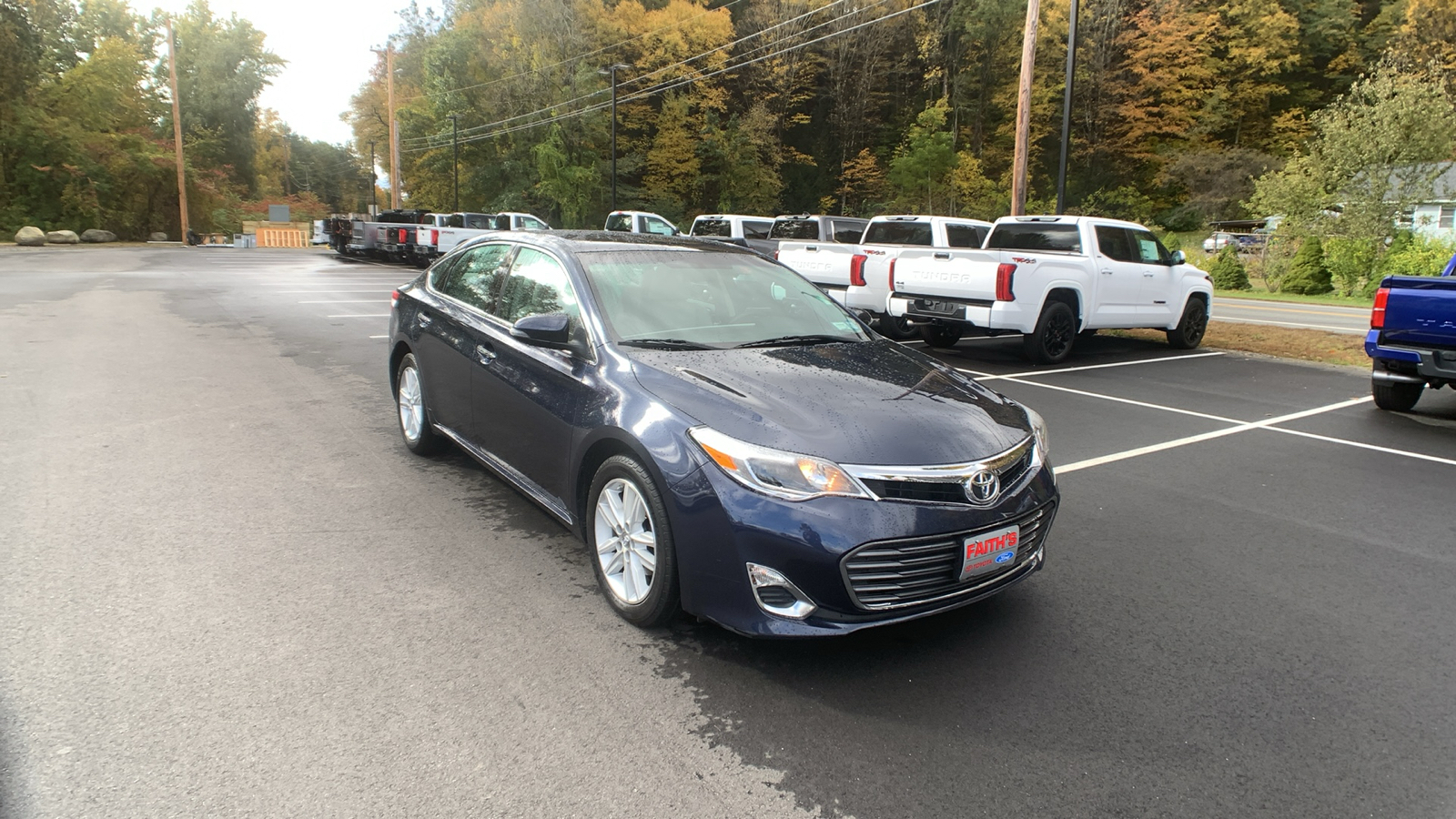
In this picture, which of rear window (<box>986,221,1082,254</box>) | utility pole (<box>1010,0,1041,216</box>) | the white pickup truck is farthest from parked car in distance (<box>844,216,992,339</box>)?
utility pole (<box>1010,0,1041,216</box>)

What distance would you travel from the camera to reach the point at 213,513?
16.2 ft

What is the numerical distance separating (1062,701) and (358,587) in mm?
2969

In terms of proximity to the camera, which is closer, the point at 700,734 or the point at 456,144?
the point at 700,734

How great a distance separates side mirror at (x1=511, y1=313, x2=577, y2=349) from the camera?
416 centimetres

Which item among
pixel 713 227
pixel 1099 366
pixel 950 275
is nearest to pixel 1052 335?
pixel 1099 366

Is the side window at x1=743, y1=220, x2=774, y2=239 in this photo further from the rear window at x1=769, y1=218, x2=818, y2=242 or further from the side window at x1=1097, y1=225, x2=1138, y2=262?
the side window at x1=1097, y1=225, x2=1138, y2=262

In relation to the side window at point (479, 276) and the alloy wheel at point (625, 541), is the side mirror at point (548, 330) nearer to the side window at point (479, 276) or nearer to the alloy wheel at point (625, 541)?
the alloy wheel at point (625, 541)

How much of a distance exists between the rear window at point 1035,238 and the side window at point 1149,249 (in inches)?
45.9

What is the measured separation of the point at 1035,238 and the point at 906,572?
35.0 feet

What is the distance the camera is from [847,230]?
1953cm

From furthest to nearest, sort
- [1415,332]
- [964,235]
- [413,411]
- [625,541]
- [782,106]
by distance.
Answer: [782,106] → [964,235] → [1415,332] → [413,411] → [625,541]

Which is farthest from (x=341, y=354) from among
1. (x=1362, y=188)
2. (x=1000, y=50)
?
(x=1000, y=50)

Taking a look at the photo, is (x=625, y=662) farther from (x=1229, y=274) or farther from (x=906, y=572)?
(x=1229, y=274)

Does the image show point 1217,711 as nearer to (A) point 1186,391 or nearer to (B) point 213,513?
(B) point 213,513
